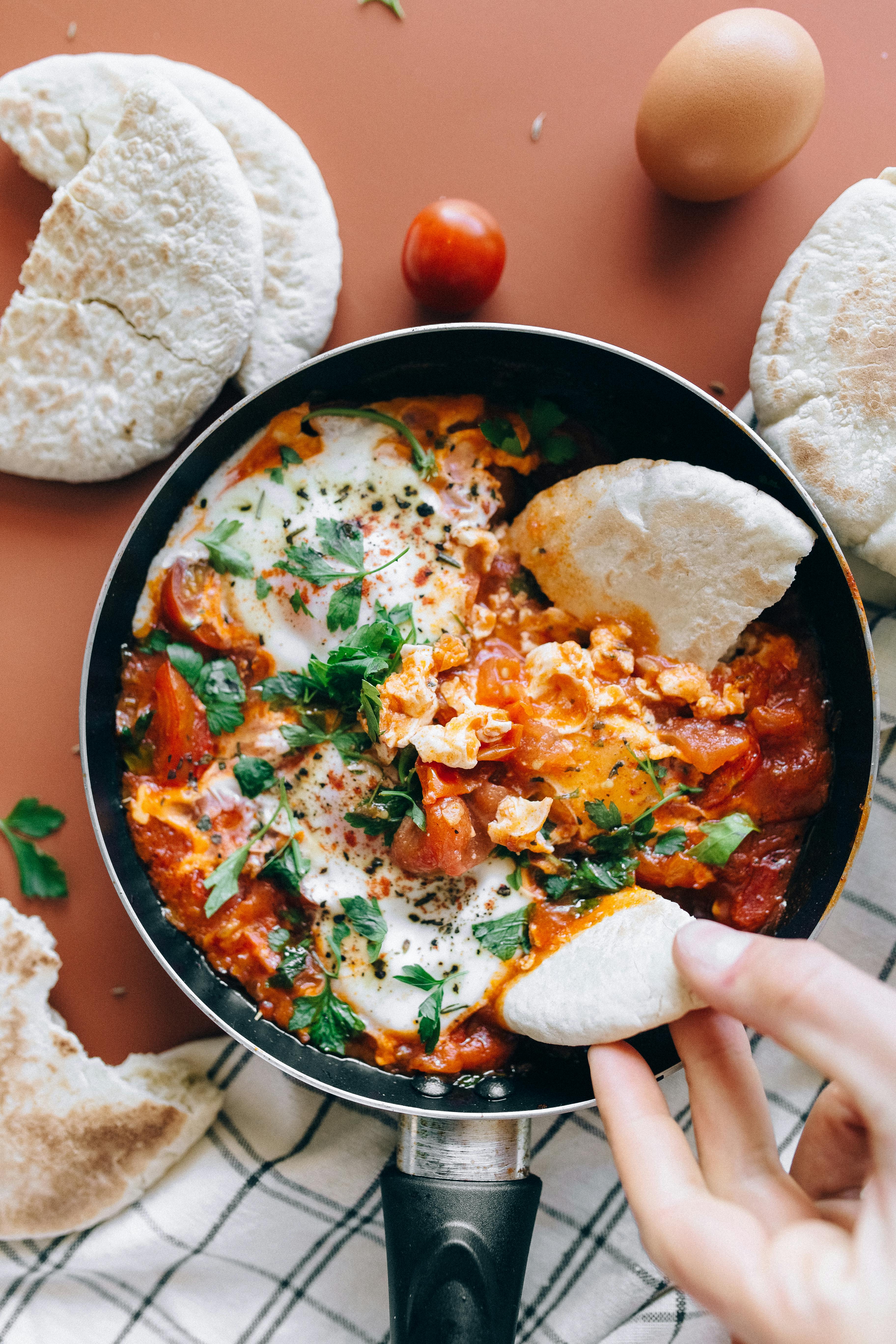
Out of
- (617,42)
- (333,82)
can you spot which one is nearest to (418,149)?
(333,82)

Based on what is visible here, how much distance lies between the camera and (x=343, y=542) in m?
2.54

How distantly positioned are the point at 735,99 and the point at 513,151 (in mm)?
683

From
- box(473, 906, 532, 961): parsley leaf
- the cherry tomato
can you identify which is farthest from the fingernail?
the cherry tomato

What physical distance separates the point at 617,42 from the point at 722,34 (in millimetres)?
467

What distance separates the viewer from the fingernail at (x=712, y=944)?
188 centimetres

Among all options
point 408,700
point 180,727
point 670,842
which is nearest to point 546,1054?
point 670,842

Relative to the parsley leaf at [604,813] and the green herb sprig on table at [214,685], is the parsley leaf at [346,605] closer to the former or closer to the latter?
the green herb sprig on table at [214,685]

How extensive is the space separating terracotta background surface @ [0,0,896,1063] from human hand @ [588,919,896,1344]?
5.84 feet

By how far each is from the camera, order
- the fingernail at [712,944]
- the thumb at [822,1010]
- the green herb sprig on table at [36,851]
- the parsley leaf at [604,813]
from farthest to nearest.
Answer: the green herb sprig on table at [36,851], the parsley leaf at [604,813], the fingernail at [712,944], the thumb at [822,1010]

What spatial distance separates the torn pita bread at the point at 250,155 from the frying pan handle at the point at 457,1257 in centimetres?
223

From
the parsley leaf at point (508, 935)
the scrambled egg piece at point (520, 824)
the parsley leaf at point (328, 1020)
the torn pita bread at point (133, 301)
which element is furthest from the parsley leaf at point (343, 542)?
the parsley leaf at point (328, 1020)

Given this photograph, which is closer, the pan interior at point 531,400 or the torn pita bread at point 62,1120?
the pan interior at point 531,400

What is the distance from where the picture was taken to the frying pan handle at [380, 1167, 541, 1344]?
230 cm

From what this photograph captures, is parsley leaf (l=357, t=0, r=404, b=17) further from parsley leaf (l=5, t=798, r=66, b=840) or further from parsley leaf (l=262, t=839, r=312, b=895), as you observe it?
parsley leaf (l=5, t=798, r=66, b=840)
